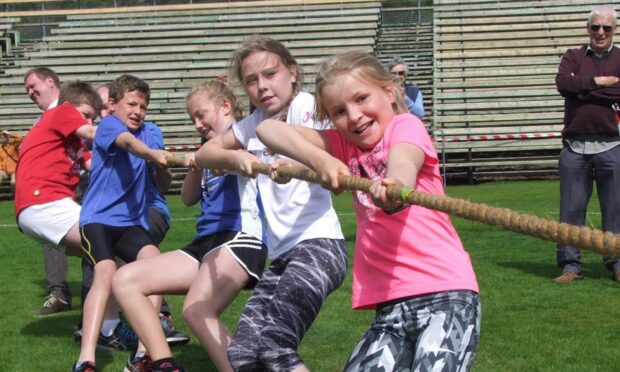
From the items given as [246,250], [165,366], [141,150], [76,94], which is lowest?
[165,366]

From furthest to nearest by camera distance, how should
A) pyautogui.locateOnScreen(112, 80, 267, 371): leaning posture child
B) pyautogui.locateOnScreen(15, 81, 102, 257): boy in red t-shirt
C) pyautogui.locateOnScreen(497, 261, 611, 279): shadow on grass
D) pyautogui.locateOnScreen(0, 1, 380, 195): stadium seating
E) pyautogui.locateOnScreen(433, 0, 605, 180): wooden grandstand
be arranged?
1. pyautogui.locateOnScreen(0, 1, 380, 195): stadium seating
2. pyautogui.locateOnScreen(433, 0, 605, 180): wooden grandstand
3. pyautogui.locateOnScreen(497, 261, 611, 279): shadow on grass
4. pyautogui.locateOnScreen(15, 81, 102, 257): boy in red t-shirt
5. pyautogui.locateOnScreen(112, 80, 267, 371): leaning posture child

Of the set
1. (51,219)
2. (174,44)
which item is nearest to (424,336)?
(51,219)

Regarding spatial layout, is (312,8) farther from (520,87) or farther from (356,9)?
(520,87)

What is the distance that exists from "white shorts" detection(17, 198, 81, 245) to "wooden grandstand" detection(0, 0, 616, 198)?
45.3 ft

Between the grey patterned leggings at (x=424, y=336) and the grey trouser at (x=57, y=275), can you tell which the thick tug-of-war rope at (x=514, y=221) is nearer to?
the grey patterned leggings at (x=424, y=336)

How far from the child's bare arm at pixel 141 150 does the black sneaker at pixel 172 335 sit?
4.93ft

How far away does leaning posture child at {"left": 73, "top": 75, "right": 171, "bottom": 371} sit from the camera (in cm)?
554

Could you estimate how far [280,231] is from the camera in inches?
165

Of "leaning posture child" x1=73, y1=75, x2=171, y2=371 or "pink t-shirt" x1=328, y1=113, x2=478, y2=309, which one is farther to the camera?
"leaning posture child" x1=73, y1=75, x2=171, y2=371

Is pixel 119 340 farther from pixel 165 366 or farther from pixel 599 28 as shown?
pixel 599 28

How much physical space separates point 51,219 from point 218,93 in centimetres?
190

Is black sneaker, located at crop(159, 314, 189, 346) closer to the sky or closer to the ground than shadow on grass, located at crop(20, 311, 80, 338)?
closer to the sky

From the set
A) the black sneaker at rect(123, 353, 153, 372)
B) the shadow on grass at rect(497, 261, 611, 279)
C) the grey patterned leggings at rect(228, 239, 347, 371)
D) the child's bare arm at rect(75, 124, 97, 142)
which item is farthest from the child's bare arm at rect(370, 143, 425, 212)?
the shadow on grass at rect(497, 261, 611, 279)

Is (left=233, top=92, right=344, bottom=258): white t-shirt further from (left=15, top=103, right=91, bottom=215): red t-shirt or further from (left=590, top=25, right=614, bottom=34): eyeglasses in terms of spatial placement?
(left=590, top=25, right=614, bottom=34): eyeglasses
